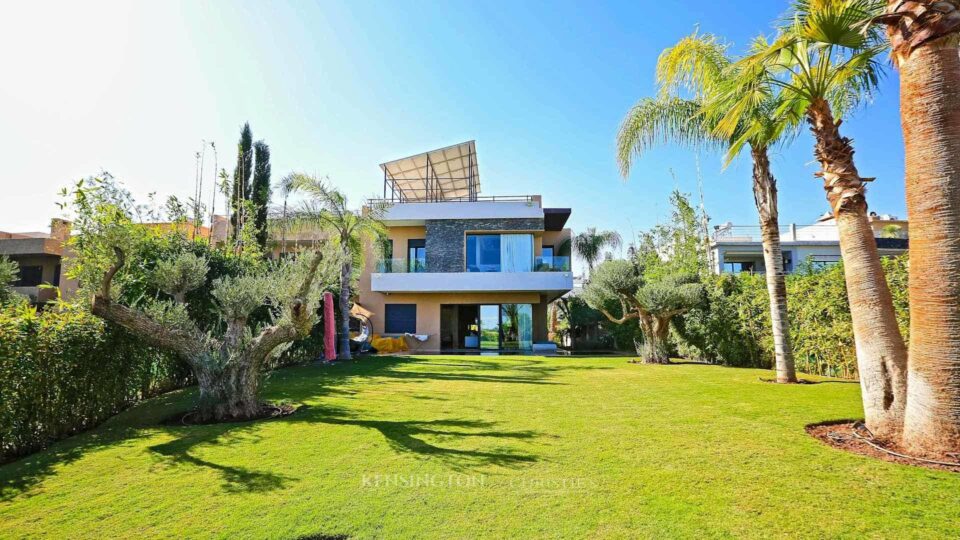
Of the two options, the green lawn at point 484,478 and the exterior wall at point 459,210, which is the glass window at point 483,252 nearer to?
the exterior wall at point 459,210

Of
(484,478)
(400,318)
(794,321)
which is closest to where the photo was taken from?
(484,478)

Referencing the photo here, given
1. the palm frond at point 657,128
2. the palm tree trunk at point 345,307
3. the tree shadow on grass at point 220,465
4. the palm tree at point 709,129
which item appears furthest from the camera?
the palm tree trunk at point 345,307

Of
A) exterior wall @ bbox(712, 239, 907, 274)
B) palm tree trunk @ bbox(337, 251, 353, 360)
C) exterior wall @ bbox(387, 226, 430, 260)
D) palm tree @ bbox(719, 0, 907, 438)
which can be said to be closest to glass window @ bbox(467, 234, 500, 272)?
exterior wall @ bbox(387, 226, 430, 260)

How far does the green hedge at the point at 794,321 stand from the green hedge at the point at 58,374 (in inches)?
462

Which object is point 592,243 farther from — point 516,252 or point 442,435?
point 442,435

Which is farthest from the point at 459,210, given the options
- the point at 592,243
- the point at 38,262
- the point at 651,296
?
the point at 38,262

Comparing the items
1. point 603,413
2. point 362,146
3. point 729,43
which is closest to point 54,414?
point 603,413

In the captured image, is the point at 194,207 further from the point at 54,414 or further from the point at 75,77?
the point at 54,414

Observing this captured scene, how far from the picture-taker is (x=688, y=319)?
13453 mm

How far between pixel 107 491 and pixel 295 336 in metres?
3.07

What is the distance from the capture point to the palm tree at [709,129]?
27.6 ft

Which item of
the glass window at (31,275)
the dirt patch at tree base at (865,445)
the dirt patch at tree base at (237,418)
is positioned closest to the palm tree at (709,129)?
the dirt patch at tree base at (865,445)

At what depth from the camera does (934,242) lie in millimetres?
3842

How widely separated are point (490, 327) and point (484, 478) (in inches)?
680
